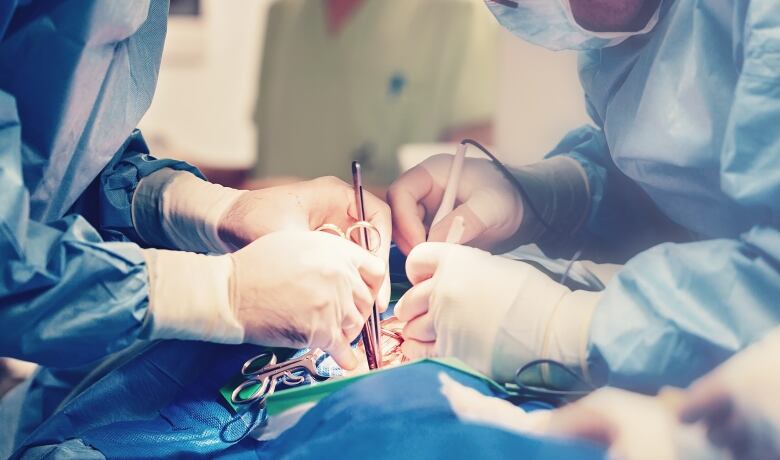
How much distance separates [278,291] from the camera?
3.10ft

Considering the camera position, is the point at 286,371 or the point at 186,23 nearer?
the point at 286,371

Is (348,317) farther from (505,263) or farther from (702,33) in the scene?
(702,33)

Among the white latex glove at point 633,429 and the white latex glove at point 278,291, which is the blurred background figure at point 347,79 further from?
the white latex glove at point 633,429

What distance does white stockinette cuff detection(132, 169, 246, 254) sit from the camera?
1196 mm

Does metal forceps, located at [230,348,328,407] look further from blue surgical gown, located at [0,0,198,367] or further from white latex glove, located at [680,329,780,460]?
white latex glove, located at [680,329,780,460]

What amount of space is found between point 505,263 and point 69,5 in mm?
674

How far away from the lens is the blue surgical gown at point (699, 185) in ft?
2.63

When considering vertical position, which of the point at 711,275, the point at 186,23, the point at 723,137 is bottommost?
the point at 711,275

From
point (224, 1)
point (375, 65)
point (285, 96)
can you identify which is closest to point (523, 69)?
point (375, 65)

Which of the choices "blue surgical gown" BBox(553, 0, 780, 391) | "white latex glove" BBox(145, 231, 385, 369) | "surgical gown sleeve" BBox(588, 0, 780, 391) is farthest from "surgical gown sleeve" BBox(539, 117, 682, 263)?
"white latex glove" BBox(145, 231, 385, 369)

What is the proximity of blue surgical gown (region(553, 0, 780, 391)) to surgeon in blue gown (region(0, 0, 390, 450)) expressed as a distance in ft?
1.21

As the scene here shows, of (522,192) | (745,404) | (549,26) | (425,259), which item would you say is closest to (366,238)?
(425,259)

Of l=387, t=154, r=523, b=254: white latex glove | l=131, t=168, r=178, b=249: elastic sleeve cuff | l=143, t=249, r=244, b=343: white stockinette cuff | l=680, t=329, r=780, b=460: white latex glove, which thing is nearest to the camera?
l=680, t=329, r=780, b=460: white latex glove

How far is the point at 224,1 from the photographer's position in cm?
117
